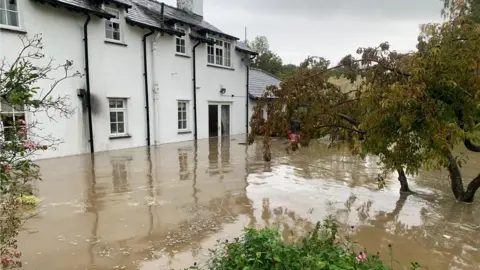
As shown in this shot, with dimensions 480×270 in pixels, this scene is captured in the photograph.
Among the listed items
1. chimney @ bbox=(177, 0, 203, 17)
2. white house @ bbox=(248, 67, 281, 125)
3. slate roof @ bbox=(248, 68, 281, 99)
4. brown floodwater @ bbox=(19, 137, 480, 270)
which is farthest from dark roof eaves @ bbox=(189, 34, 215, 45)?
brown floodwater @ bbox=(19, 137, 480, 270)

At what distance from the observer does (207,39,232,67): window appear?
19812mm

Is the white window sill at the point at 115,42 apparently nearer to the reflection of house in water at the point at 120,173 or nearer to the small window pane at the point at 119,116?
the small window pane at the point at 119,116

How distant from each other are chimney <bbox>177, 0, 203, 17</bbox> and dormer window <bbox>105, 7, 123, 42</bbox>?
666 cm

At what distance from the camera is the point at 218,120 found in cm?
2083

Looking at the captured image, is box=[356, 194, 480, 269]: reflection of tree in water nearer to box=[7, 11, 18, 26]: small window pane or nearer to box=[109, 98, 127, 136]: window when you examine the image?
box=[109, 98, 127, 136]: window

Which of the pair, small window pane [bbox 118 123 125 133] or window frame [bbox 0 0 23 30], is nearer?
window frame [bbox 0 0 23 30]

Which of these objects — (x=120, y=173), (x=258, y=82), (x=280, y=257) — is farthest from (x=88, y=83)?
→ (x=258, y=82)

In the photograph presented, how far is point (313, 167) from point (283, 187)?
333 centimetres

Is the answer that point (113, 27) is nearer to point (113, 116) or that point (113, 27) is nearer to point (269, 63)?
point (113, 116)

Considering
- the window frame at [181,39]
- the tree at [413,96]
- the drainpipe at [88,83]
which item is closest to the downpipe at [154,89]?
the window frame at [181,39]

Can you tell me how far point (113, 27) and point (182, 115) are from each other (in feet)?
19.1

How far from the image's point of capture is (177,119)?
58.6 feet

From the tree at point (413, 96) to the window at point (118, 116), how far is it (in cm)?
997

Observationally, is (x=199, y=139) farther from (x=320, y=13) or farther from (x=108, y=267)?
(x=108, y=267)
